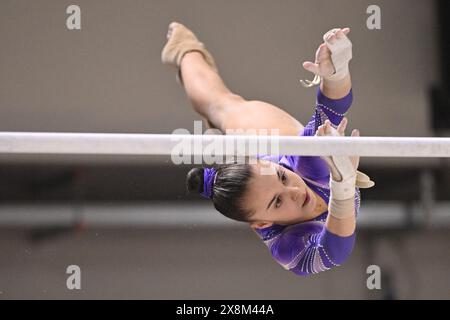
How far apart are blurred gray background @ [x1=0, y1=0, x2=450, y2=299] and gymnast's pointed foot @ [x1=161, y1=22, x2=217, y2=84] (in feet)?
0.69

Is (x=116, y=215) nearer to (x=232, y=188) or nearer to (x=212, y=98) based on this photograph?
(x=212, y=98)

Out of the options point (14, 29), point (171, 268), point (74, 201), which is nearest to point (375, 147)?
point (171, 268)

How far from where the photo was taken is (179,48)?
1.52 m

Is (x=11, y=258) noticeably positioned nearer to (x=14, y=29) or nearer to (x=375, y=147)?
(x=14, y=29)

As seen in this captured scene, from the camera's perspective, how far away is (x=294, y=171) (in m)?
1.17

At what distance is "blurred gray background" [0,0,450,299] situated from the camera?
1692 millimetres

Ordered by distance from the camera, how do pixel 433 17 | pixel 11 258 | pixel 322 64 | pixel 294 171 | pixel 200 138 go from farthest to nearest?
pixel 433 17
pixel 11 258
pixel 294 171
pixel 322 64
pixel 200 138

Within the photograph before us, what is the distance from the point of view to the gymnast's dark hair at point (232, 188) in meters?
→ 1.01

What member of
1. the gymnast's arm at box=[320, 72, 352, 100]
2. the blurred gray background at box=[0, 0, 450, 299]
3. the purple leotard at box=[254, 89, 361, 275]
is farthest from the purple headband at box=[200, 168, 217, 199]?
the blurred gray background at box=[0, 0, 450, 299]

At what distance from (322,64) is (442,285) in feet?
3.17

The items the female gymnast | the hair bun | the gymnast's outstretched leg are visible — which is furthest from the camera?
the gymnast's outstretched leg

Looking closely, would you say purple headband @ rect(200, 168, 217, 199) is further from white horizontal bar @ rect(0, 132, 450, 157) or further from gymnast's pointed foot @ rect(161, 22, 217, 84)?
gymnast's pointed foot @ rect(161, 22, 217, 84)

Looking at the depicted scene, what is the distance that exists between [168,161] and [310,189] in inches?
25.9

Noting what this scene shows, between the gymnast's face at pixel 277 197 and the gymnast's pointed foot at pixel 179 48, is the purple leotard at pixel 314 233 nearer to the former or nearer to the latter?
the gymnast's face at pixel 277 197
